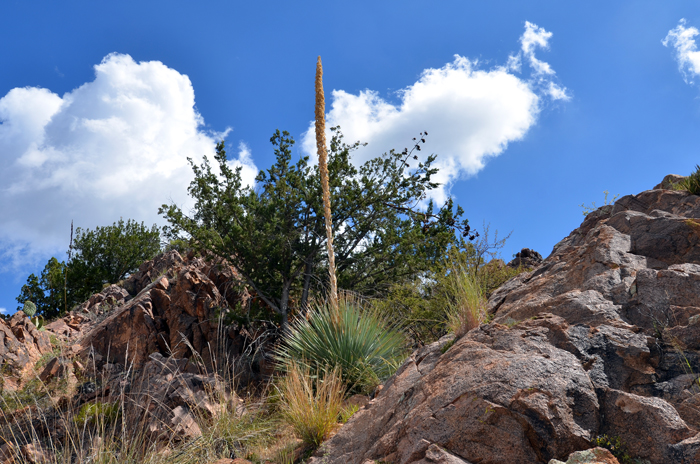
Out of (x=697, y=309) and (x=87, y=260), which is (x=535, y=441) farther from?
(x=87, y=260)

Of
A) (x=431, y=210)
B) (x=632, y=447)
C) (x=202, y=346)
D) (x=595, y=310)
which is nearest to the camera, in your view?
(x=632, y=447)

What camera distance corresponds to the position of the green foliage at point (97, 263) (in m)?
26.2

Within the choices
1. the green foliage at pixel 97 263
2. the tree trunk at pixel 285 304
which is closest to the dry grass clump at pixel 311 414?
the tree trunk at pixel 285 304

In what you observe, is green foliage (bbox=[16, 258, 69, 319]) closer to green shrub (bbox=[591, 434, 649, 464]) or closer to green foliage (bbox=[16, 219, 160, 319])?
green foliage (bbox=[16, 219, 160, 319])

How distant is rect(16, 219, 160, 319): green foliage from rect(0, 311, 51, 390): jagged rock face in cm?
1001

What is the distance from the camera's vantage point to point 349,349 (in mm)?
6332

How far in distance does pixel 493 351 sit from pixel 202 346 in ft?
37.2

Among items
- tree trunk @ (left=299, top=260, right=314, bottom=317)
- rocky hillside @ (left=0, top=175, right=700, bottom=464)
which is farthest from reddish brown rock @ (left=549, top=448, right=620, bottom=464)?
tree trunk @ (left=299, top=260, right=314, bottom=317)

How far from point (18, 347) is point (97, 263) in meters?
15.7

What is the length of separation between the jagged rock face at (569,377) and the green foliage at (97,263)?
84.7 ft

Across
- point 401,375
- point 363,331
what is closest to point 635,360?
point 401,375

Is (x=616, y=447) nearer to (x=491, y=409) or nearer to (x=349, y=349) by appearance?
(x=491, y=409)

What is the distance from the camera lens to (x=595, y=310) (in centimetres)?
420

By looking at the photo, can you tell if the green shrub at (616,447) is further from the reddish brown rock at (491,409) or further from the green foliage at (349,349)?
the green foliage at (349,349)
